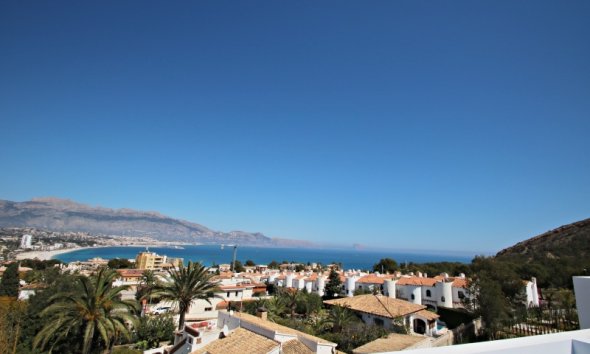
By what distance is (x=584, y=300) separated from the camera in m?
5.23

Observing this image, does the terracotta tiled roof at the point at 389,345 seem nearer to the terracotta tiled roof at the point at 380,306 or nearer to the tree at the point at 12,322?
the terracotta tiled roof at the point at 380,306

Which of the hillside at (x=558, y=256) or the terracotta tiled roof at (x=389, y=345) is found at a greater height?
the hillside at (x=558, y=256)

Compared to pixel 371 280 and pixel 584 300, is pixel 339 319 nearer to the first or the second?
pixel 584 300

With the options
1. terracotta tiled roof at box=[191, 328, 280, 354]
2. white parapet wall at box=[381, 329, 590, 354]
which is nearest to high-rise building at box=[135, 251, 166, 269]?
terracotta tiled roof at box=[191, 328, 280, 354]

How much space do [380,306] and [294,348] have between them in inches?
739

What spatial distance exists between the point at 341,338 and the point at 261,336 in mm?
→ 10206

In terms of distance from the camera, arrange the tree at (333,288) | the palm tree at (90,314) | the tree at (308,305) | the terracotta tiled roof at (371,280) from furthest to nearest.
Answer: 1. the terracotta tiled roof at (371,280)
2. the tree at (333,288)
3. the tree at (308,305)
4. the palm tree at (90,314)

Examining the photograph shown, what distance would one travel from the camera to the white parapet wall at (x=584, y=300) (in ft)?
17.0

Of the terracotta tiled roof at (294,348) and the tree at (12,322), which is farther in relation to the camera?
the tree at (12,322)

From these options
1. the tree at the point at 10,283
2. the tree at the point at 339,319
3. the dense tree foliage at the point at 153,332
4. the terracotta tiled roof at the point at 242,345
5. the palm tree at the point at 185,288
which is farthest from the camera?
the tree at the point at 10,283

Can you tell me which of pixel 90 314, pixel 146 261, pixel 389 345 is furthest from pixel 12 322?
pixel 146 261

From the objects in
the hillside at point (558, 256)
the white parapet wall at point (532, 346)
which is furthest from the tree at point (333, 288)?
the white parapet wall at point (532, 346)

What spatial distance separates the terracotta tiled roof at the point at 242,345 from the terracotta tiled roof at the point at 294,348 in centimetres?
65

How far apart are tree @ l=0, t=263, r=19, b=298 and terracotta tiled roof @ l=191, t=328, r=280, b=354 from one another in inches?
1659
